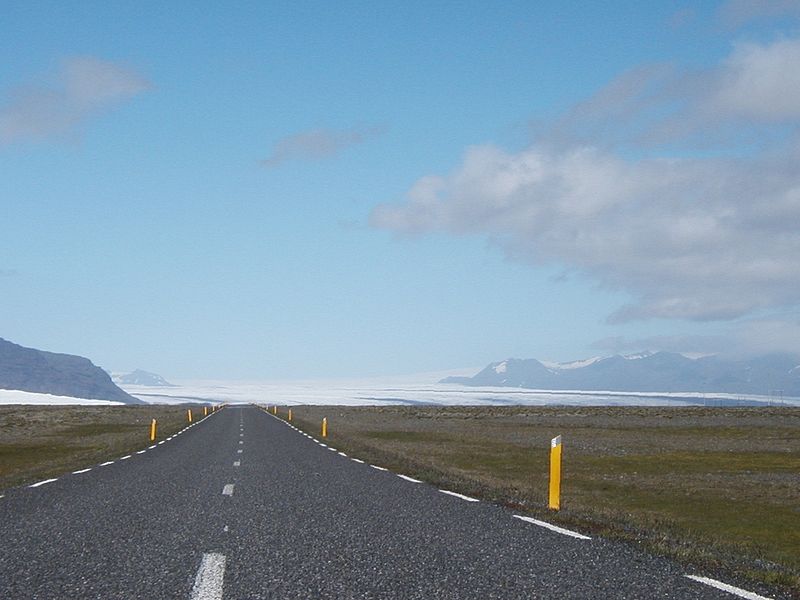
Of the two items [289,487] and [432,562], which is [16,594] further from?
[289,487]

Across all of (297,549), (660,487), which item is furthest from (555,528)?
(660,487)

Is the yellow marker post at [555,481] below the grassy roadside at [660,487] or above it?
above

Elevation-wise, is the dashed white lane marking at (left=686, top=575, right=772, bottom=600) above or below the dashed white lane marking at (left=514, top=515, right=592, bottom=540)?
above

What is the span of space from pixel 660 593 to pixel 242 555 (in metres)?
4.69

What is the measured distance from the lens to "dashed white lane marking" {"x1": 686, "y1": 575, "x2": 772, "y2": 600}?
7203mm

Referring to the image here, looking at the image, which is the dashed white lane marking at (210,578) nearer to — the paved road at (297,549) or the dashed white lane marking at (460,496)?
the paved road at (297,549)

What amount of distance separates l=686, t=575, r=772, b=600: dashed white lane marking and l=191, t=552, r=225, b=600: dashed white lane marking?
474 cm

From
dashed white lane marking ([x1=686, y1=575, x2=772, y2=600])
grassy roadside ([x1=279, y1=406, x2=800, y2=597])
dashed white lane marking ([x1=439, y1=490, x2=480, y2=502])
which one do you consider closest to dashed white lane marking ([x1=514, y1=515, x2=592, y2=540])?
grassy roadside ([x1=279, y1=406, x2=800, y2=597])

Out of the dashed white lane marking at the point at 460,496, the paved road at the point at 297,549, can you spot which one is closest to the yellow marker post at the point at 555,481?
the paved road at the point at 297,549

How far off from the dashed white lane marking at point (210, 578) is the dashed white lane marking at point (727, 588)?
15.6 feet

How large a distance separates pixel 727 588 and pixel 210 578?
5091 millimetres

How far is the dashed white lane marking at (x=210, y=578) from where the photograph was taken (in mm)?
7210

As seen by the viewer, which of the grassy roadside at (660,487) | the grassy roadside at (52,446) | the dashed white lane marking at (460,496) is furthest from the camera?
the grassy roadside at (52,446)

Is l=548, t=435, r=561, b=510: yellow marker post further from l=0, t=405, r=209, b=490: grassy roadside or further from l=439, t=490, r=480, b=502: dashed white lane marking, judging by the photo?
l=0, t=405, r=209, b=490: grassy roadside
